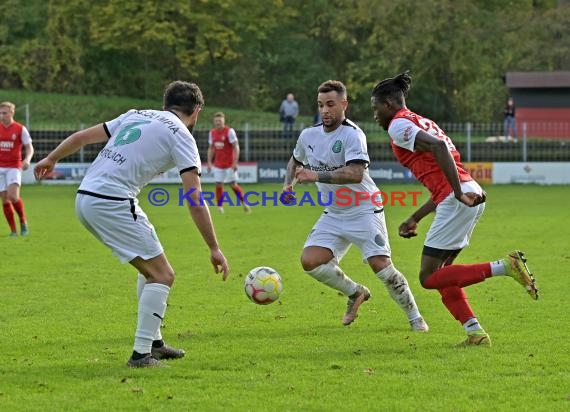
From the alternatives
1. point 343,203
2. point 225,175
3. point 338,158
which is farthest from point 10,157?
point 338,158

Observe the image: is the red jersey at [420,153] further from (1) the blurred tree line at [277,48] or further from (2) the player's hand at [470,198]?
(1) the blurred tree line at [277,48]

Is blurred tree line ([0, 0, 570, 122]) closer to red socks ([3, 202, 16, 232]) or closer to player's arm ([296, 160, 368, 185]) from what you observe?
red socks ([3, 202, 16, 232])

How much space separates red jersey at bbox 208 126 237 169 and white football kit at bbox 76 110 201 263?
16.8 meters

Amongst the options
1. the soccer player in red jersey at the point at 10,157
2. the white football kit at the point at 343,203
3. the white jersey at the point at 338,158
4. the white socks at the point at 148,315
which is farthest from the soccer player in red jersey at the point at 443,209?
the soccer player in red jersey at the point at 10,157

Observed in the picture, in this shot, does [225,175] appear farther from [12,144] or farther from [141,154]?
[141,154]

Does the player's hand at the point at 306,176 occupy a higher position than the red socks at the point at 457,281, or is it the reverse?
the player's hand at the point at 306,176

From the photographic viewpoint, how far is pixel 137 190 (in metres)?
7.61

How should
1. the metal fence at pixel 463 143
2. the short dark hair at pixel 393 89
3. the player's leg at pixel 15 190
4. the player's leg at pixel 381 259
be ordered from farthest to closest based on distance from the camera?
the metal fence at pixel 463 143, the player's leg at pixel 15 190, the player's leg at pixel 381 259, the short dark hair at pixel 393 89

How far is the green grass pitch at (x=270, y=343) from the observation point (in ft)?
21.7

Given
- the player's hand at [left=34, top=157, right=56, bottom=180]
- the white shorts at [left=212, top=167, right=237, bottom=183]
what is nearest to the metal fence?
the white shorts at [left=212, top=167, right=237, bottom=183]

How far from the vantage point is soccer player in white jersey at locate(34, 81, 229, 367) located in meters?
7.37

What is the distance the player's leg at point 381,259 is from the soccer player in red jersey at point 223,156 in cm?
1474

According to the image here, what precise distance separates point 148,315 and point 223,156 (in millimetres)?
17127

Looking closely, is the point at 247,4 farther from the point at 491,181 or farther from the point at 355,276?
the point at 355,276
